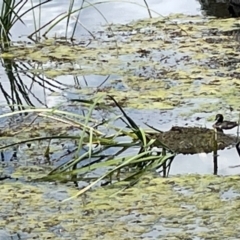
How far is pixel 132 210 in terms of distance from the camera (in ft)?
6.70

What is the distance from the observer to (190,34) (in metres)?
4.13

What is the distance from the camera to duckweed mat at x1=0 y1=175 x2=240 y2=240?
1929 millimetres

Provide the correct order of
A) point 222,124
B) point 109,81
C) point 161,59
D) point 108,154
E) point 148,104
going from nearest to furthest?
1. point 108,154
2. point 222,124
3. point 148,104
4. point 109,81
5. point 161,59

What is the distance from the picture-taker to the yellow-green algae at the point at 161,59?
3.06 metres

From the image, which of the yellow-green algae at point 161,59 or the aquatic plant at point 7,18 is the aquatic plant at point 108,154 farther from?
the aquatic plant at point 7,18

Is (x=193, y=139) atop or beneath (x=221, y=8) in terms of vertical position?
beneath

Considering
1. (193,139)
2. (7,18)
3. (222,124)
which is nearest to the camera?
(193,139)

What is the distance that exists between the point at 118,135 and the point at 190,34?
1722 mm

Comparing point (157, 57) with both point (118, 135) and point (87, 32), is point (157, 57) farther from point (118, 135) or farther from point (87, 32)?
point (118, 135)

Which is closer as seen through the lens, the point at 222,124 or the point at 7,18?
the point at 222,124

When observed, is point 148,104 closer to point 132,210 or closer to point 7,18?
point 132,210

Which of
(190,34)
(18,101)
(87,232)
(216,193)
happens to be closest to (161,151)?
(216,193)

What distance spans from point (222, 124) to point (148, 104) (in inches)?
15.1

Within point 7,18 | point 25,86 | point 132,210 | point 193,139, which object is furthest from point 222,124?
point 7,18
